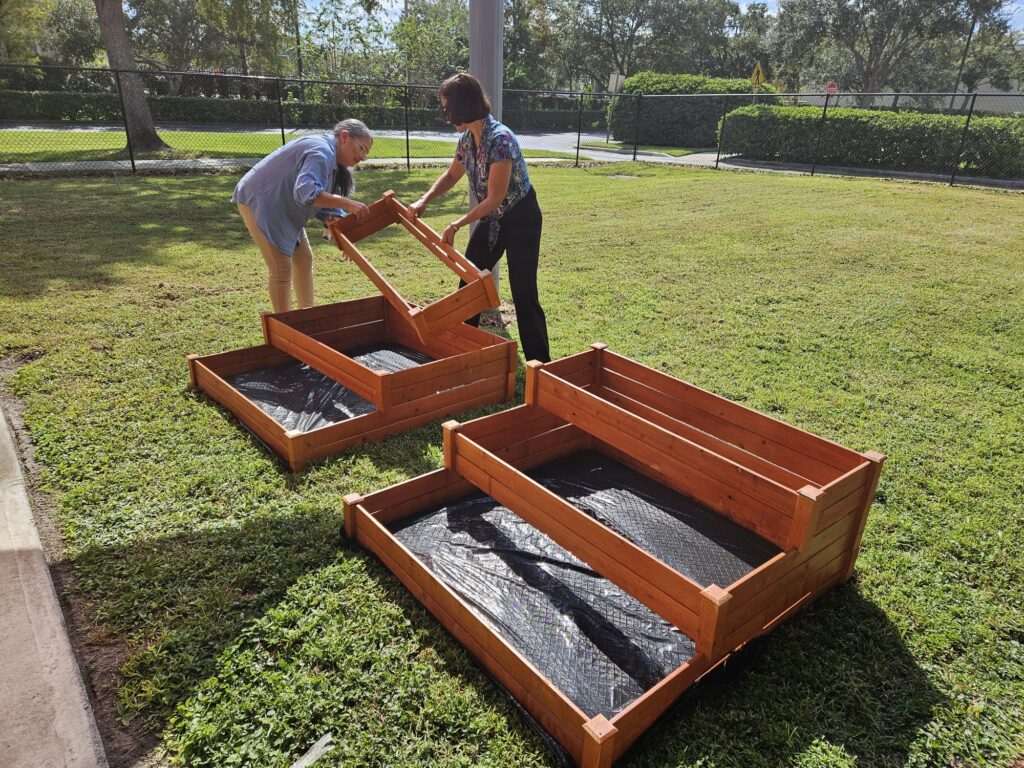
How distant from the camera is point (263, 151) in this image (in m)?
19.6

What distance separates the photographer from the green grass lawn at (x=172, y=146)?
1646 cm

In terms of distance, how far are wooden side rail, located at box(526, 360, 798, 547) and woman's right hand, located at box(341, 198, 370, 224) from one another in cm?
178

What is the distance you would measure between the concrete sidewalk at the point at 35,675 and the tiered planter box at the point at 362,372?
1.25m

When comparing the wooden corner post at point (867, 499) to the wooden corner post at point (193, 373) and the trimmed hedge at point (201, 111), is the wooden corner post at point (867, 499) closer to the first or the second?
the wooden corner post at point (193, 373)

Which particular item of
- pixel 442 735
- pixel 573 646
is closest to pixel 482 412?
pixel 573 646

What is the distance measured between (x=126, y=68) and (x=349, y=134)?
17.1m

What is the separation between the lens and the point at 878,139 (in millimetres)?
18203

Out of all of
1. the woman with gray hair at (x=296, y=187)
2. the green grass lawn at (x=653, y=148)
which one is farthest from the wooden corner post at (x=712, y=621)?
the green grass lawn at (x=653, y=148)

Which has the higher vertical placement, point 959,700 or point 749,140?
point 749,140

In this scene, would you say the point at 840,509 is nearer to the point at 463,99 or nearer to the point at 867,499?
the point at 867,499

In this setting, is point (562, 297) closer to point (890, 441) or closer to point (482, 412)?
point (482, 412)

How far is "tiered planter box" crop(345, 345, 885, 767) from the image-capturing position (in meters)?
2.19

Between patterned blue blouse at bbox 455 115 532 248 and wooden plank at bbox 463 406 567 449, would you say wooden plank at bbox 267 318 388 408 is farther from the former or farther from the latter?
patterned blue blouse at bbox 455 115 532 248

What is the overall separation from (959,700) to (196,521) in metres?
3.27
